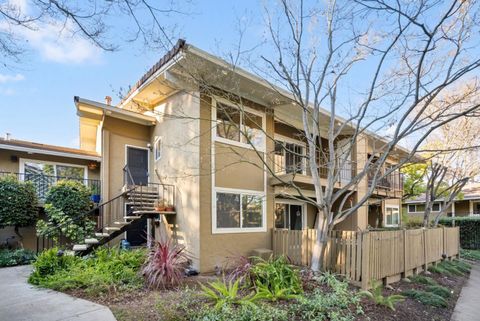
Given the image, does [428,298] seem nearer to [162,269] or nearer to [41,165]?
[162,269]

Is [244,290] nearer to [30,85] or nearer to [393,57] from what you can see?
[30,85]

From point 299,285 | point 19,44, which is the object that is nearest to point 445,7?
point 299,285

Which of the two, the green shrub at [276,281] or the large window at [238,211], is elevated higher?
the large window at [238,211]

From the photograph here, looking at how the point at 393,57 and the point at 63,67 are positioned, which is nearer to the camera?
the point at 63,67

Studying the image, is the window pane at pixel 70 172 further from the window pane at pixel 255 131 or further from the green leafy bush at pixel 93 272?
the window pane at pixel 255 131

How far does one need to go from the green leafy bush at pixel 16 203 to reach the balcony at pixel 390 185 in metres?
14.5

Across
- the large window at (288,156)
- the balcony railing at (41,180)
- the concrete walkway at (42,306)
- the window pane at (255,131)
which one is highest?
the window pane at (255,131)

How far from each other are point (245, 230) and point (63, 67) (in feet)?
22.3

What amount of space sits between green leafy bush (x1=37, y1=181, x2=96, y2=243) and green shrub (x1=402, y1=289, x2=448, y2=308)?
9.65 m

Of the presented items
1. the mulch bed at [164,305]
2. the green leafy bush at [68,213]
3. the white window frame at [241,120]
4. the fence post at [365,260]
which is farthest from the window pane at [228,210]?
the green leafy bush at [68,213]


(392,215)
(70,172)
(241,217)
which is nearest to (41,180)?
(70,172)

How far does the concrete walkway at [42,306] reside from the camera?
4.80 m

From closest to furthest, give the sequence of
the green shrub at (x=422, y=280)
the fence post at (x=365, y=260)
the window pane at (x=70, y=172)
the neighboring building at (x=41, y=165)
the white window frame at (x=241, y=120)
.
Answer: the fence post at (x=365, y=260), the green shrub at (x=422, y=280), the white window frame at (x=241, y=120), the neighboring building at (x=41, y=165), the window pane at (x=70, y=172)

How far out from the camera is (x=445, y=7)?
22.5 feet
